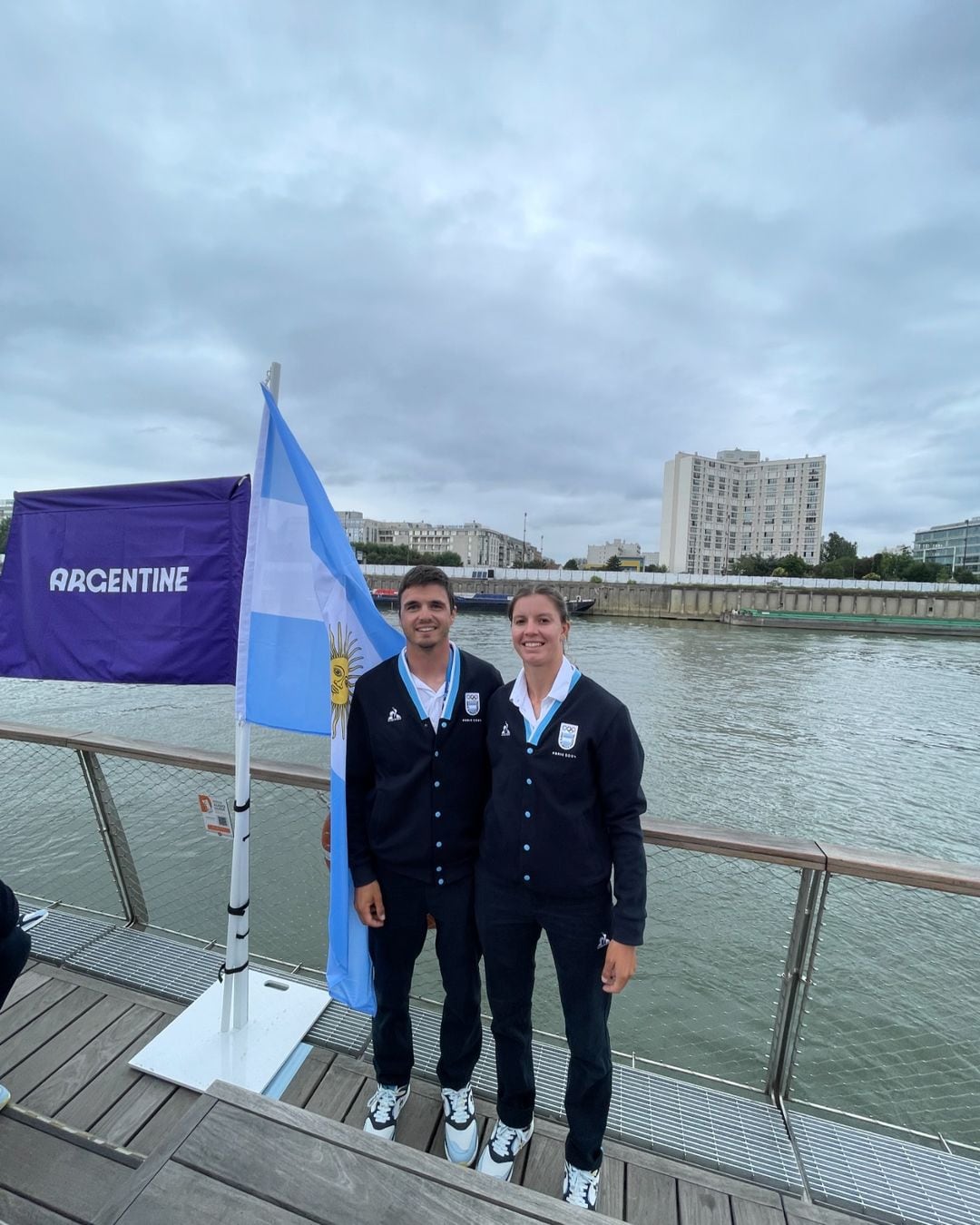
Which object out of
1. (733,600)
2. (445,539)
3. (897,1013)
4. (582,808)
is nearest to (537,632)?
(582,808)

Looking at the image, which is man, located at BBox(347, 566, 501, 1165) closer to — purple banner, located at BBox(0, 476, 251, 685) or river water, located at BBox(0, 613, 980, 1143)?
purple banner, located at BBox(0, 476, 251, 685)

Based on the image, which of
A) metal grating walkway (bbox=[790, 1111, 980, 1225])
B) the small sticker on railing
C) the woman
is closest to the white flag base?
the small sticker on railing

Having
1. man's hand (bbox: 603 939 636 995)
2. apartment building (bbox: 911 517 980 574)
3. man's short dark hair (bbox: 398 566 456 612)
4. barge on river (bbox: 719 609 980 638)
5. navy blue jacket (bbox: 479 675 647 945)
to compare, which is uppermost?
apartment building (bbox: 911 517 980 574)

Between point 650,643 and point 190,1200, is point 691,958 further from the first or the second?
point 650,643

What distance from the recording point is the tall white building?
131500mm

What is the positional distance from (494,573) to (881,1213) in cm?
8701

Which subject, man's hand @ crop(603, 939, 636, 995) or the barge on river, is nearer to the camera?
man's hand @ crop(603, 939, 636, 995)

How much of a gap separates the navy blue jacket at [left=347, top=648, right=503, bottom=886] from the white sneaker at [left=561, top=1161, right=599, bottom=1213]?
3.08 feet

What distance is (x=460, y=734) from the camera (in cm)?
207

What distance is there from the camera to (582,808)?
1892mm

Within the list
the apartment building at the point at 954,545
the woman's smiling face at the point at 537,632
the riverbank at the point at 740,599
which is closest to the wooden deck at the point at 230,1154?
the woman's smiling face at the point at 537,632

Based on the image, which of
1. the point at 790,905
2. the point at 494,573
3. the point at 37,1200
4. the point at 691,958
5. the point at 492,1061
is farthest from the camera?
the point at 494,573

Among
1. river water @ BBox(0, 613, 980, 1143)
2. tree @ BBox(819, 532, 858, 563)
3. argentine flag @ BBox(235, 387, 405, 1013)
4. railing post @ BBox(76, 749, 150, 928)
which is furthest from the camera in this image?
tree @ BBox(819, 532, 858, 563)

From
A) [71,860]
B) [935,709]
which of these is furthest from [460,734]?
[935,709]
